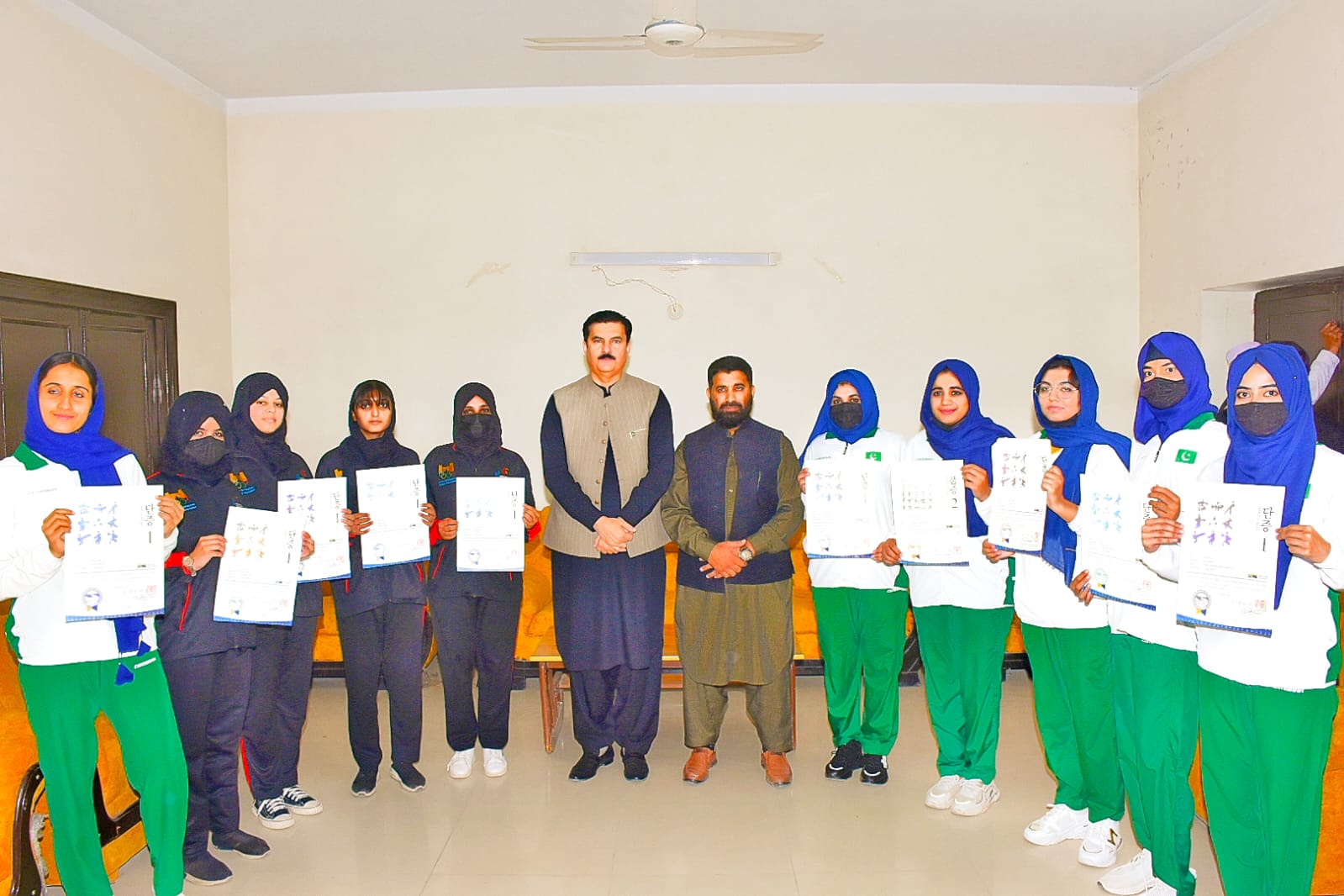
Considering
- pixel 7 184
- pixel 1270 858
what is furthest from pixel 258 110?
pixel 1270 858

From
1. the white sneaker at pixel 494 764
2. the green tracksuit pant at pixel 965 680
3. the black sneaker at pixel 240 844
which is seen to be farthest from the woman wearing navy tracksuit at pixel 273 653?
the green tracksuit pant at pixel 965 680

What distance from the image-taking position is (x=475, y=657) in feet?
13.5

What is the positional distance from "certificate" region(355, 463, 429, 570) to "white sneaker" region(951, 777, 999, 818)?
7.36ft

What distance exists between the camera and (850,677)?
398 centimetres

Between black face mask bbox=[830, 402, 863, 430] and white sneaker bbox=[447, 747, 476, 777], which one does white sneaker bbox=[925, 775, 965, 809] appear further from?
white sneaker bbox=[447, 747, 476, 777]

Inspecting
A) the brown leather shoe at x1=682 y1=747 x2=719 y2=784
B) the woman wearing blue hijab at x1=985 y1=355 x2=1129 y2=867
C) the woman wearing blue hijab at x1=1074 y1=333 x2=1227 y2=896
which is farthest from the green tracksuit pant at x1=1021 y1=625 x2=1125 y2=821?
the brown leather shoe at x1=682 y1=747 x2=719 y2=784

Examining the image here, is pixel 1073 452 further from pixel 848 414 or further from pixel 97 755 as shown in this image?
pixel 97 755

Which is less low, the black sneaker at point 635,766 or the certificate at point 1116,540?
the certificate at point 1116,540

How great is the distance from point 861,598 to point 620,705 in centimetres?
112

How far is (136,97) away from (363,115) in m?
1.26

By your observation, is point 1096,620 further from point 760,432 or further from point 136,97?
point 136,97

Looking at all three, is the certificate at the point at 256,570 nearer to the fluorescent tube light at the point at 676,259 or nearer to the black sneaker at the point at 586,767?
the black sneaker at the point at 586,767

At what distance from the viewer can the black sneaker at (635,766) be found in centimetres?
409

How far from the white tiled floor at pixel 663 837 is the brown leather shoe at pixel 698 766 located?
0.05 m
